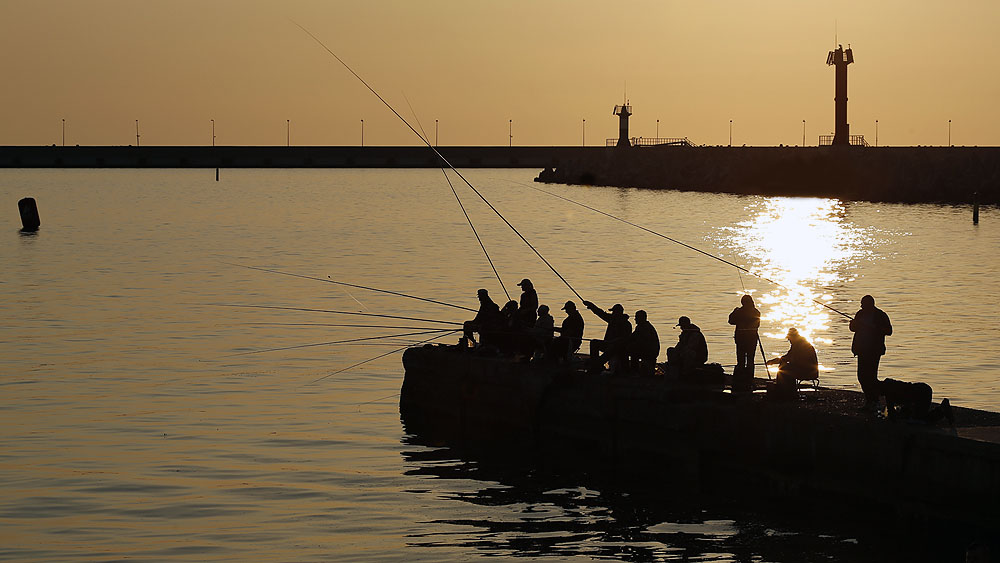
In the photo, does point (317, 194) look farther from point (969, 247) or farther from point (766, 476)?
point (766, 476)

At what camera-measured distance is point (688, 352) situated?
19.7m

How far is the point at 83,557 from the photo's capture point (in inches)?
619

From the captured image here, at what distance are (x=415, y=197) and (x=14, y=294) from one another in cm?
9794

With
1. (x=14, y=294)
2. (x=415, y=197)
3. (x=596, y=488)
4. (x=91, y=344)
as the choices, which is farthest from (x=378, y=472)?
(x=415, y=197)

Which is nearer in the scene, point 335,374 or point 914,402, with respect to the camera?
point 914,402

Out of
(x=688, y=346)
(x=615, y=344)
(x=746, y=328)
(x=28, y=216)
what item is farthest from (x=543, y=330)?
(x=28, y=216)

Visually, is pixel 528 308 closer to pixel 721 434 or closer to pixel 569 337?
pixel 569 337

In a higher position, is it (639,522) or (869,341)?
(869,341)

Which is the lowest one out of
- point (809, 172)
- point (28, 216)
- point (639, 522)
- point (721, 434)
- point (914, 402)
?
point (639, 522)

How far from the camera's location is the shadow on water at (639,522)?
52.4 feet

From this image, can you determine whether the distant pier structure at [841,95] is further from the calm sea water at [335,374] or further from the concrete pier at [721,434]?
the concrete pier at [721,434]

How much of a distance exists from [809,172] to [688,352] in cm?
11253

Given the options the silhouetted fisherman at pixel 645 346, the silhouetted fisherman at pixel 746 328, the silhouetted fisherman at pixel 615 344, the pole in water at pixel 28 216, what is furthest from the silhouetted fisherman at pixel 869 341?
the pole in water at pixel 28 216

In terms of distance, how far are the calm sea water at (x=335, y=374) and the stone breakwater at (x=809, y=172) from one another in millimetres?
27759
